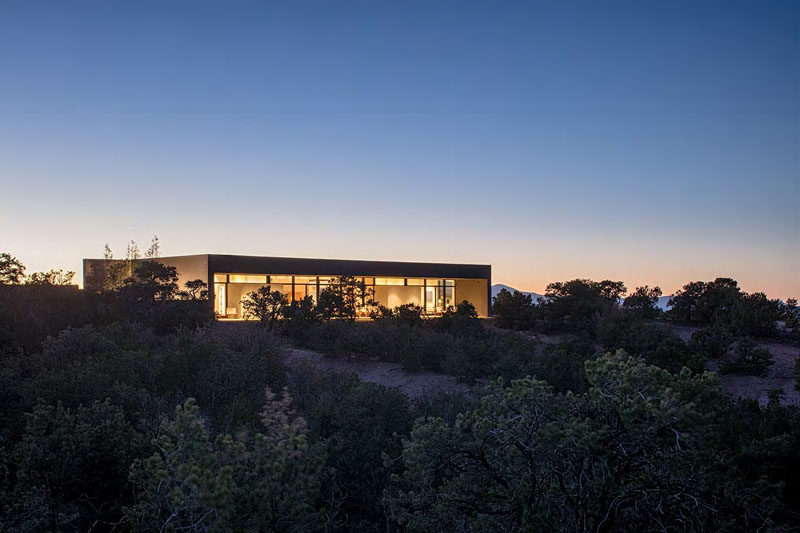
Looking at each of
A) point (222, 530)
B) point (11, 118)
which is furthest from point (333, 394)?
point (11, 118)

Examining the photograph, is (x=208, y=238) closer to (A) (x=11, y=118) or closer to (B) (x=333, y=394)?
(A) (x=11, y=118)

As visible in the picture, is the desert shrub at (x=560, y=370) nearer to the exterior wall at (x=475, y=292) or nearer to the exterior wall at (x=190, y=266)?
the exterior wall at (x=190, y=266)

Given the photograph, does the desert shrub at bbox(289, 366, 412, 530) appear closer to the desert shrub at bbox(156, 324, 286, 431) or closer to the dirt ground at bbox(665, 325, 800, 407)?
the desert shrub at bbox(156, 324, 286, 431)

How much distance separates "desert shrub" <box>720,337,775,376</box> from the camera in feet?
52.6

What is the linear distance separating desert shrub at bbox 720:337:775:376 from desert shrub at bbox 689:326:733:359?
0.43m

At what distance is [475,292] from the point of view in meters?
34.9

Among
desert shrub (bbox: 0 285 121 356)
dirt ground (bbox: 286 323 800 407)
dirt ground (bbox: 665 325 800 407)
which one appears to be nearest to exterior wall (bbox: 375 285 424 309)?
dirt ground (bbox: 286 323 800 407)

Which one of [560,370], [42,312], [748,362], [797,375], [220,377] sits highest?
[42,312]

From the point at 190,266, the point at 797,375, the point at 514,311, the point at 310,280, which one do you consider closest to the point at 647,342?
the point at 797,375

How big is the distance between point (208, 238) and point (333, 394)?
65.1 ft

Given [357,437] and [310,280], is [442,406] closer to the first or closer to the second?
[357,437]

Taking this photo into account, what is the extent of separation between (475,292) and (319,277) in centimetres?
960

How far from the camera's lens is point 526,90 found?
20.3m

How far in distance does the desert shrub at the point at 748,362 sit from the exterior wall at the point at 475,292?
59.4ft
